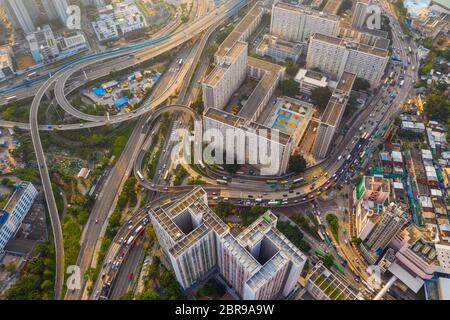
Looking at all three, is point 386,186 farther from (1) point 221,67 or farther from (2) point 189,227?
(1) point 221,67

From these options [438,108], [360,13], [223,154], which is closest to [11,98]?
[223,154]

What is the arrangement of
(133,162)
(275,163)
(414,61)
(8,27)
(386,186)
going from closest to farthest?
(386,186) → (275,163) → (133,162) → (414,61) → (8,27)

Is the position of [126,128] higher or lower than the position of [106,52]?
lower

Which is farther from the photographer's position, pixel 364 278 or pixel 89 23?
pixel 89 23

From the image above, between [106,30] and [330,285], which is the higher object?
[106,30]

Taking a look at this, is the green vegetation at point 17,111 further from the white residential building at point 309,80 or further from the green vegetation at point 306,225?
the white residential building at point 309,80

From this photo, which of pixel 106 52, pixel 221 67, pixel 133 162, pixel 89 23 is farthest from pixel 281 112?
pixel 89 23

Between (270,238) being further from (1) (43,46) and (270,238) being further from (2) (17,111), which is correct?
(1) (43,46)
